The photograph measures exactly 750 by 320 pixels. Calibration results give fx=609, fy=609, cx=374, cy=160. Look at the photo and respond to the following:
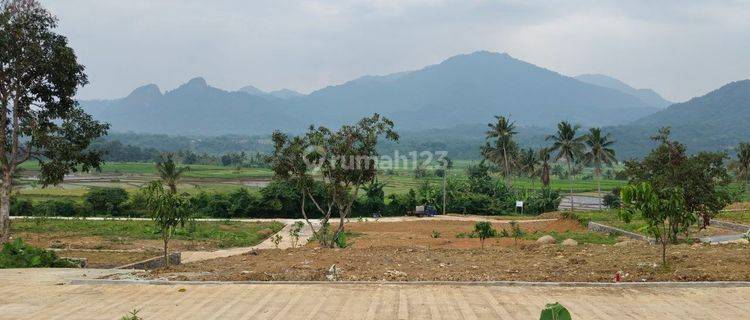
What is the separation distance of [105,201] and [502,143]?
3825 centimetres

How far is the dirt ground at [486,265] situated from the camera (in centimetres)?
1438

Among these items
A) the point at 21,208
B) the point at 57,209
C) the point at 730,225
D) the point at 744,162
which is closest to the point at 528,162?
the point at 744,162

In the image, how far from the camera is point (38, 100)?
79.4 ft

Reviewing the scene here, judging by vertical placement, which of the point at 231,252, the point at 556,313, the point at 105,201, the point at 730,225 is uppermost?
the point at 556,313

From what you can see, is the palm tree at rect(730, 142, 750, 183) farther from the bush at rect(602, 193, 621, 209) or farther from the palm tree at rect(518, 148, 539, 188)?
the palm tree at rect(518, 148, 539, 188)

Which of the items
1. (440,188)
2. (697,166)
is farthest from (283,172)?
(440,188)

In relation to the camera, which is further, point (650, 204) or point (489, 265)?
point (489, 265)

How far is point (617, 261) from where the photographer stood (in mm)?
16219

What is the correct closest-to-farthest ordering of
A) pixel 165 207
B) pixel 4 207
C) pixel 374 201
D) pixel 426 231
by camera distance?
pixel 165 207 < pixel 4 207 < pixel 426 231 < pixel 374 201

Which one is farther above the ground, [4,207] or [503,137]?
[503,137]

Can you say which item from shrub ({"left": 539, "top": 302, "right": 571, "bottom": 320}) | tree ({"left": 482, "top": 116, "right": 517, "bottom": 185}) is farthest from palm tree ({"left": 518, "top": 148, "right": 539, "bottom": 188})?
shrub ({"left": 539, "top": 302, "right": 571, "bottom": 320})

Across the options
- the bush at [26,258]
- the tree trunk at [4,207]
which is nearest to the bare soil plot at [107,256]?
the tree trunk at [4,207]

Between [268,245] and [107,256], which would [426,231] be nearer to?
[268,245]

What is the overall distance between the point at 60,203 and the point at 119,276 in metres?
37.1
